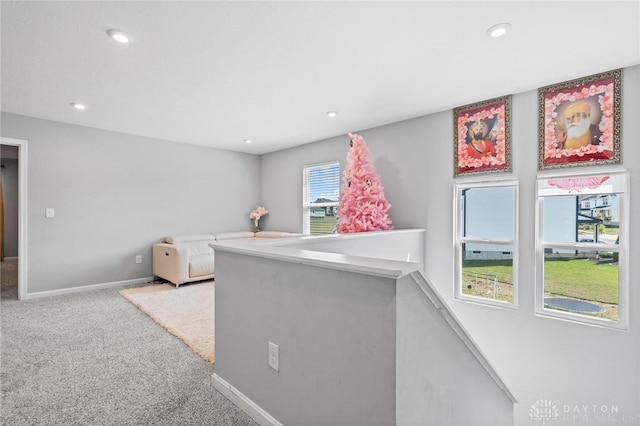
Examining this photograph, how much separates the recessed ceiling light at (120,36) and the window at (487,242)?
3.45 meters

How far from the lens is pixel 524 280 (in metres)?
3.14

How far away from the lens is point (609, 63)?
255 cm

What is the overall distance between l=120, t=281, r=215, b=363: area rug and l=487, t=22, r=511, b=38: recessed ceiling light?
10.2 ft

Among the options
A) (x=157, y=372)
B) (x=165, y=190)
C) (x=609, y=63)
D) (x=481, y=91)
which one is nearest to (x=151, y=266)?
(x=165, y=190)

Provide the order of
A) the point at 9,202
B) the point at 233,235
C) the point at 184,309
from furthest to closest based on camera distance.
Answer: the point at 9,202, the point at 233,235, the point at 184,309

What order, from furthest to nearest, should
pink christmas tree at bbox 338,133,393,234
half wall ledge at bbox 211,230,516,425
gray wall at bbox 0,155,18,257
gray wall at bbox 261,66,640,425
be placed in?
gray wall at bbox 0,155,18,257, pink christmas tree at bbox 338,133,393,234, gray wall at bbox 261,66,640,425, half wall ledge at bbox 211,230,516,425

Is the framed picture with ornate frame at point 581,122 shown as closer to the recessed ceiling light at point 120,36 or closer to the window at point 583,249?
the window at point 583,249

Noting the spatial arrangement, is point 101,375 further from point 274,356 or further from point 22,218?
point 22,218

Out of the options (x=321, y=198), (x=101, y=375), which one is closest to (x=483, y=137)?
(x=321, y=198)

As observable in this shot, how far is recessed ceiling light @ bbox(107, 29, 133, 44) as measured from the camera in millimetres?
2094

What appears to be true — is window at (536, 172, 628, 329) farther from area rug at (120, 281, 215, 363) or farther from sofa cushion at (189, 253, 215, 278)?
sofa cushion at (189, 253, 215, 278)

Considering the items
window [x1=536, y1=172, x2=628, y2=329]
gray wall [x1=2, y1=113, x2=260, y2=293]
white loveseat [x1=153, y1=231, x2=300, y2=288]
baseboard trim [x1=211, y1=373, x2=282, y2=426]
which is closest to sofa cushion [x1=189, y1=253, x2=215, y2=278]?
white loveseat [x1=153, y1=231, x2=300, y2=288]

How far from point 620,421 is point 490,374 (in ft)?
6.27

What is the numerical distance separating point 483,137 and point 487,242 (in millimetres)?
1171
